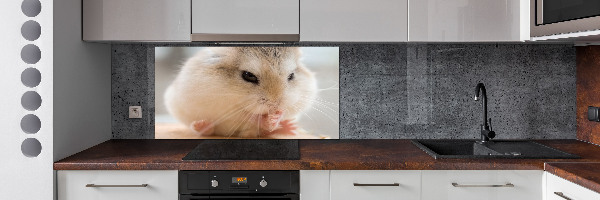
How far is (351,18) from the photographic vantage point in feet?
8.09

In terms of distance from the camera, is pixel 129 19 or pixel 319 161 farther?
pixel 129 19

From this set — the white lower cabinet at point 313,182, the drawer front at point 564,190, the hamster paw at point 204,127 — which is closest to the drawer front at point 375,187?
the white lower cabinet at point 313,182

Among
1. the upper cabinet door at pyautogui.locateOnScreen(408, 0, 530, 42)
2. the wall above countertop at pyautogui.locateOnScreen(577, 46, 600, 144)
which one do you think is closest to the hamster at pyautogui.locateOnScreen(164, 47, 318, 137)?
the upper cabinet door at pyautogui.locateOnScreen(408, 0, 530, 42)

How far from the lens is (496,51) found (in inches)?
113

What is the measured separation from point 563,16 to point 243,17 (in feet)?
4.57

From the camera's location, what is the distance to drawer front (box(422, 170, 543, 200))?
Result: 2.17 m

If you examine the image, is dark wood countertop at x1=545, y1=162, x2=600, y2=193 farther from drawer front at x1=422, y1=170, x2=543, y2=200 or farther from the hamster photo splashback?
the hamster photo splashback
